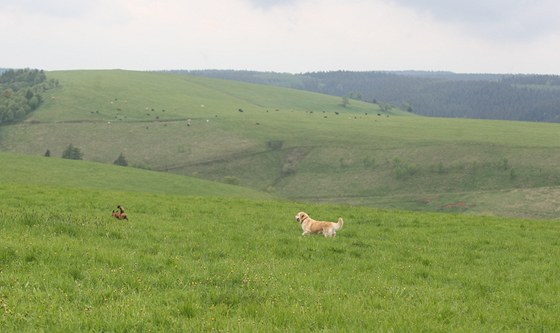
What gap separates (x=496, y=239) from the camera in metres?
21.3

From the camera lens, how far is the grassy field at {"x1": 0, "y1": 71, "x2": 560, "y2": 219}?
107625 millimetres

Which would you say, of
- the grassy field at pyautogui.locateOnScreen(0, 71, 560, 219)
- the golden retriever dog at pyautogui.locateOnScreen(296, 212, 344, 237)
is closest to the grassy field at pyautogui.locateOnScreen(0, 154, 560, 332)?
the golden retriever dog at pyautogui.locateOnScreen(296, 212, 344, 237)

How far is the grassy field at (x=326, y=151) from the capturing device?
4237 inches

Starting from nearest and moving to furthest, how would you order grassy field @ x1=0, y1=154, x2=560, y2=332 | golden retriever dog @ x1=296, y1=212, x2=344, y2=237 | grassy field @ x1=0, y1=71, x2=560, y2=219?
grassy field @ x1=0, y1=154, x2=560, y2=332 < golden retriever dog @ x1=296, y1=212, x2=344, y2=237 < grassy field @ x1=0, y1=71, x2=560, y2=219

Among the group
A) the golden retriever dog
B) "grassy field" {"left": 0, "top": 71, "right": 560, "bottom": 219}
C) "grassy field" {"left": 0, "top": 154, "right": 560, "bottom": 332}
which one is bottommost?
"grassy field" {"left": 0, "top": 71, "right": 560, "bottom": 219}

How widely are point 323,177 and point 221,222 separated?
101966 mm

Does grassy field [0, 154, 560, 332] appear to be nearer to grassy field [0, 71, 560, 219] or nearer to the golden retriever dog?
the golden retriever dog

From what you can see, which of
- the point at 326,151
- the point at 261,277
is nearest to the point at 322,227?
the point at 261,277

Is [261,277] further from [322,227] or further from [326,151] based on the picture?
[326,151]

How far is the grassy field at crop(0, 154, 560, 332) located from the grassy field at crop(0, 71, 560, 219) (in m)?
70.5

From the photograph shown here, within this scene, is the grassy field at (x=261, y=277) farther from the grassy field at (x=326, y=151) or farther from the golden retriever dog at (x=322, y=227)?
the grassy field at (x=326, y=151)

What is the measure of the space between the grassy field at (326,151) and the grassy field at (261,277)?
70.5 metres

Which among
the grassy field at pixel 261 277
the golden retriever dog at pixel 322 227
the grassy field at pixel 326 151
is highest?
the grassy field at pixel 261 277

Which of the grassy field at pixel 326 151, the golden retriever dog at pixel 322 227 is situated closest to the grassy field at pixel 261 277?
the golden retriever dog at pixel 322 227
